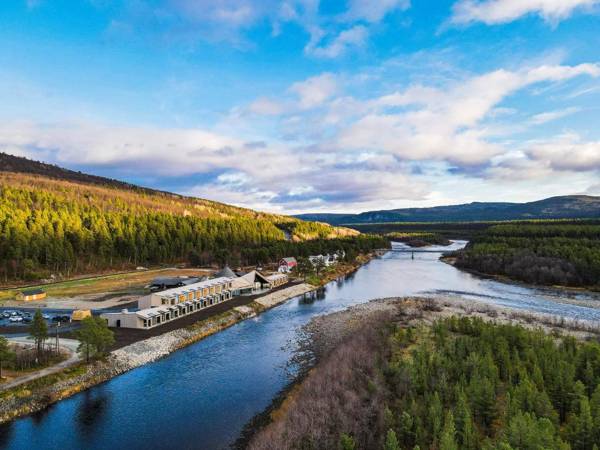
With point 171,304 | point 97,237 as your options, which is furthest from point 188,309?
point 97,237

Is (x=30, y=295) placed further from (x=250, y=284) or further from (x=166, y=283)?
(x=250, y=284)

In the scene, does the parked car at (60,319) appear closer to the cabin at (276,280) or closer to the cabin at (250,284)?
the cabin at (250,284)

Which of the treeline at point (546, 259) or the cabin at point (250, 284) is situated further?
the treeline at point (546, 259)

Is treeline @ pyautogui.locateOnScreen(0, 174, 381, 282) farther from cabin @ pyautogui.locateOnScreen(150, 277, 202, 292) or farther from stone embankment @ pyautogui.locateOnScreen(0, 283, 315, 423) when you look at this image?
stone embankment @ pyautogui.locateOnScreen(0, 283, 315, 423)

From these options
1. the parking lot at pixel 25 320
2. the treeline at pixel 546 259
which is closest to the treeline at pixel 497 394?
the parking lot at pixel 25 320

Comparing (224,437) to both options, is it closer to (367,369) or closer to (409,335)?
(367,369)
